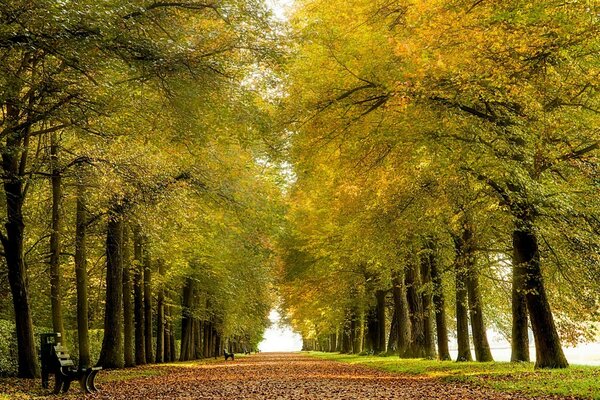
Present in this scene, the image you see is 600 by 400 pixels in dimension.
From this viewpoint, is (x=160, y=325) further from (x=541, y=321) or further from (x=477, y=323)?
(x=541, y=321)

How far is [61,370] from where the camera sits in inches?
515

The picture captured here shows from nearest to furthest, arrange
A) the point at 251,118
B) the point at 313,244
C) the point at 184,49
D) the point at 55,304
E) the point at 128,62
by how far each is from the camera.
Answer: the point at 128,62
the point at 184,49
the point at 251,118
the point at 55,304
the point at 313,244

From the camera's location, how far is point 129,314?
25.1m

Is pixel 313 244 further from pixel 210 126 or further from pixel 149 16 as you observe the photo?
pixel 149 16

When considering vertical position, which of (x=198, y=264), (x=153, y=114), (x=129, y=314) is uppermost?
(x=153, y=114)

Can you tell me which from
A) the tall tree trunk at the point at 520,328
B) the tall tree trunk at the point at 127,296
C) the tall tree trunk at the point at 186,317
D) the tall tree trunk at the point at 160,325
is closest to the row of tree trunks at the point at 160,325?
the tall tree trunk at the point at 160,325

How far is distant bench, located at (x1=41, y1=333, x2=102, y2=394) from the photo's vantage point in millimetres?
13039

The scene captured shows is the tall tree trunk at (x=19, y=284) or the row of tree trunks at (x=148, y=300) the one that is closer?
the tall tree trunk at (x=19, y=284)

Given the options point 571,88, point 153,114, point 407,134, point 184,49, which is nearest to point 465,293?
point 407,134

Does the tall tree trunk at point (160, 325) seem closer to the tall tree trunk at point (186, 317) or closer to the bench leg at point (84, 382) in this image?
the tall tree trunk at point (186, 317)

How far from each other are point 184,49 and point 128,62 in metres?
1.20

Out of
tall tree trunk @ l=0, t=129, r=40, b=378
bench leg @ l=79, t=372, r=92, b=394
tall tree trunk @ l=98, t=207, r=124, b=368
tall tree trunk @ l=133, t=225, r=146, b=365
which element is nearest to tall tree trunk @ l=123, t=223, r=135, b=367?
tall tree trunk @ l=133, t=225, r=146, b=365

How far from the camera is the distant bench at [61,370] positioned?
1304cm

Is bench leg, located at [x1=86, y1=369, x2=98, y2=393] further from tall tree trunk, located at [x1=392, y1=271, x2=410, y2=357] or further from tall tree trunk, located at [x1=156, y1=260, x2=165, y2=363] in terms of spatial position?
tall tree trunk, located at [x1=392, y1=271, x2=410, y2=357]
